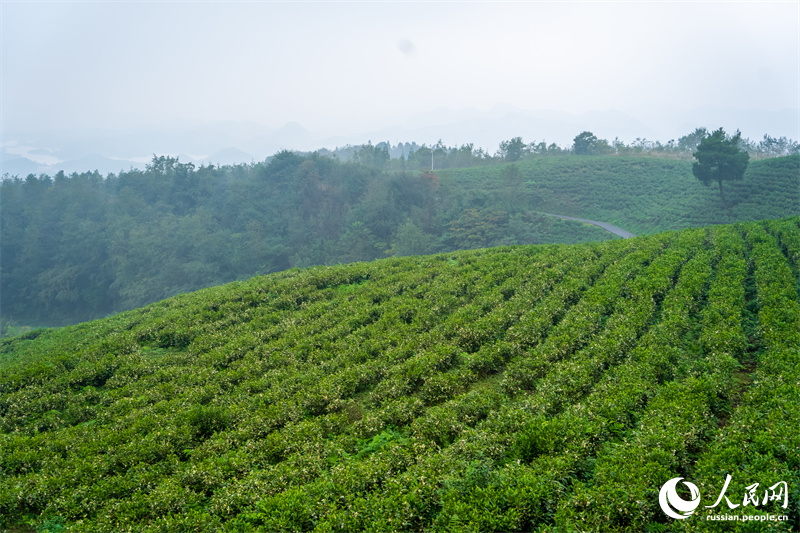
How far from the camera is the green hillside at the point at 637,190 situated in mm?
46625

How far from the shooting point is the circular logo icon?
234 inches

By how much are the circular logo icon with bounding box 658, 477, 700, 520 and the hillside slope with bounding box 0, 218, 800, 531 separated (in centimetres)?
13

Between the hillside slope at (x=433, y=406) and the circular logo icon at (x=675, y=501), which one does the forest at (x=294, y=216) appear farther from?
the circular logo icon at (x=675, y=501)

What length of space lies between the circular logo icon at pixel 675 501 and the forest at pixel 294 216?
49978mm

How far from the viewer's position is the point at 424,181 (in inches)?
2884

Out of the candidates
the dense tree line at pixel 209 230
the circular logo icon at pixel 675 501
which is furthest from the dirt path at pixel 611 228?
the circular logo icon at pixel 675 501

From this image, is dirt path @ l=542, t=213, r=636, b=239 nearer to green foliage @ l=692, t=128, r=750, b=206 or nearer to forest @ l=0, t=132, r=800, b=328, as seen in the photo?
forest @ l=0, t=132, r=800, b=328

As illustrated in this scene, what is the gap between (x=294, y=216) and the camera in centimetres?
7312

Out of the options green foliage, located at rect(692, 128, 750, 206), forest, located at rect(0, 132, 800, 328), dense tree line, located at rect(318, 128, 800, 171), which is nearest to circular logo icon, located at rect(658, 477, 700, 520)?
forest, located at rect(0, 132, 800, 328)

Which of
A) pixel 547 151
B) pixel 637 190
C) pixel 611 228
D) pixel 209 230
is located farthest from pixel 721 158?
pixel 209 230

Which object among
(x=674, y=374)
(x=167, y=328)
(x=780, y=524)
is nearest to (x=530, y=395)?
(x=674, y=374)

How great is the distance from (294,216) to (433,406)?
6723cm

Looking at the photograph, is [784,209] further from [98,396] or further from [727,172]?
[98,396]

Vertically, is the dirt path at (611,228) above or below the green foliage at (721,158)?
below
